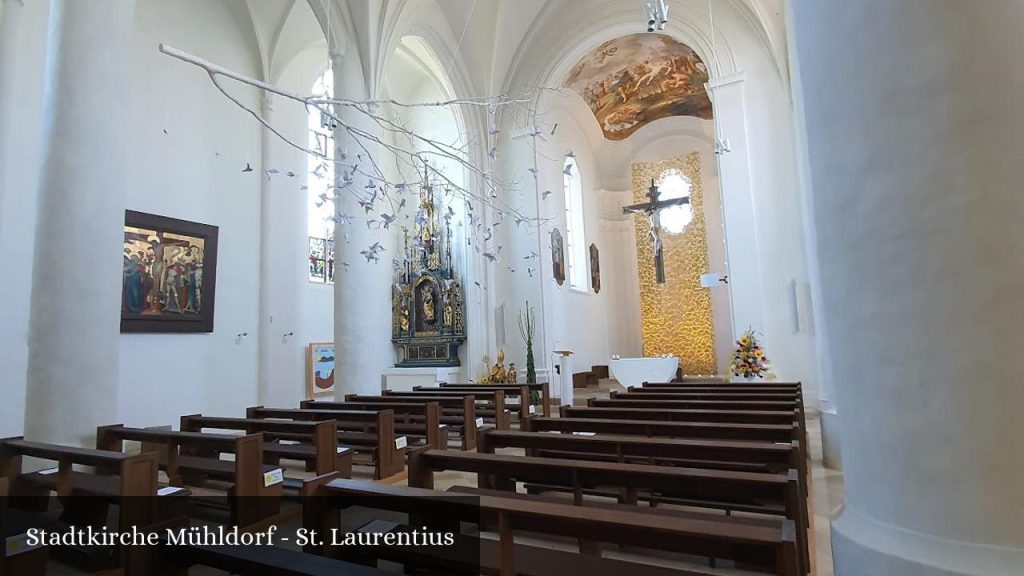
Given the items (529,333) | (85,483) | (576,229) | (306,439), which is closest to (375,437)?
(306,439)

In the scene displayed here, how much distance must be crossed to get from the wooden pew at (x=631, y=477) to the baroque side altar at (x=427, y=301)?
8.87m

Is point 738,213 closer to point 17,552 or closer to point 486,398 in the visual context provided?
point 486,398

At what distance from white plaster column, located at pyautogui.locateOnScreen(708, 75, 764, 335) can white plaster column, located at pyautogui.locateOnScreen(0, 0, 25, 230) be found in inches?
408

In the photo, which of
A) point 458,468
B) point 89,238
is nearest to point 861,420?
point 458,468

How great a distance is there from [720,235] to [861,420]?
1489 centimetres

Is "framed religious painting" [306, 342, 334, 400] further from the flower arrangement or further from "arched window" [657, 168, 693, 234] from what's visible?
"arched window" [657, 168, 693, 234]

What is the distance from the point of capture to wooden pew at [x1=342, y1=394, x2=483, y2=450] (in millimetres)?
5707

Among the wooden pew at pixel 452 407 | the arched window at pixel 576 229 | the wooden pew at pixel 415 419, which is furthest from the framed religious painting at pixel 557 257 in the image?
the wooden pew at pixel 415 419

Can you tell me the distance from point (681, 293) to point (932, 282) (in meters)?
15.1

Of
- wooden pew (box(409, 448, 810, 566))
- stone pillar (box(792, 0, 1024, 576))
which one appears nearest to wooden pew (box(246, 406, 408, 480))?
wooden pew (box(409, 448, 810, 566))

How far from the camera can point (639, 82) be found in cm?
1438

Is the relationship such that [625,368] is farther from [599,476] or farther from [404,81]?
[599,476]

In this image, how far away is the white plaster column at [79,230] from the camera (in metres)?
4.35

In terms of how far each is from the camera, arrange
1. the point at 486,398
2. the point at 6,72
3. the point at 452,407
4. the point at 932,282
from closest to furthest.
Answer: the point at 932,282 → the point at 6,72 → the point at 452,407 → the point at 486,398
